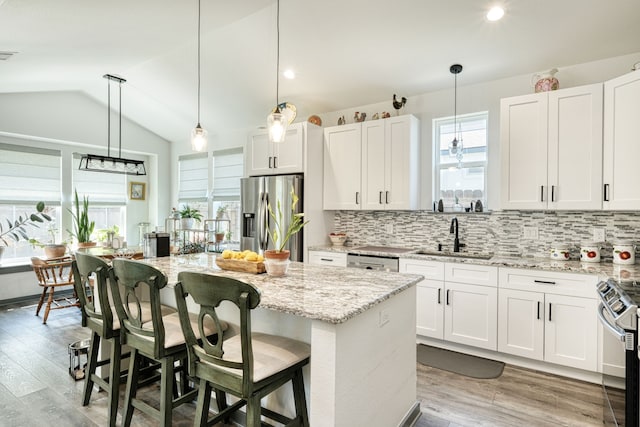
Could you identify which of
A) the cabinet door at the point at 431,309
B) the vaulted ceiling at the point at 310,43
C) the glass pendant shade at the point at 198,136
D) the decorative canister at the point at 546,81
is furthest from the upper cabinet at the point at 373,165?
the glass pendant shade at the point at 198,136

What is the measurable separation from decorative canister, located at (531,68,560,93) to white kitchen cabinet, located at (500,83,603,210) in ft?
0.30

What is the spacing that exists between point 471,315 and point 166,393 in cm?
256

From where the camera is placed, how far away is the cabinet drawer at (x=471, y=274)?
3.09 meters

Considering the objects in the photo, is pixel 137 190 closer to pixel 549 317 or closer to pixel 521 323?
pixel 521 323

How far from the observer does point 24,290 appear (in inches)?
201

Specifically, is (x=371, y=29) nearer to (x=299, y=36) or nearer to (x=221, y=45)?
(x=299, y=36)

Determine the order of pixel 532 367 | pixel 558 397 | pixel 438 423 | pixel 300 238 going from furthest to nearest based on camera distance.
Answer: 1. pixel 300 238
2. pixel 532 367
3. pixel 558 397
4. pixel 438 423

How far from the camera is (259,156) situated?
181 inches

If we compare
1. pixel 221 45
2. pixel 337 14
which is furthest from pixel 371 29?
pixel 221 45

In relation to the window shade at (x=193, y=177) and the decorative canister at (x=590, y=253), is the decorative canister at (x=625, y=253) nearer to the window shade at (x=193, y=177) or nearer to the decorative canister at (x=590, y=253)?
the decorative canister at (x=590, y=253)

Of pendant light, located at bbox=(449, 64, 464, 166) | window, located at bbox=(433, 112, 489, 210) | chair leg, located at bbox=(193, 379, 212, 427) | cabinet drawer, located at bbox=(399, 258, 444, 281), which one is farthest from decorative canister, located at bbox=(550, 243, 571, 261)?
chair leg, located at bbox=(193, 379, 212, 427)

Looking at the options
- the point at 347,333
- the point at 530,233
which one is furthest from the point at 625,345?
the point at 530,233

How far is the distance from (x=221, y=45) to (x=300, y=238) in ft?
7.62

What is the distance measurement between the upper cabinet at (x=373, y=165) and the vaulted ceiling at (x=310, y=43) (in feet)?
1.47
